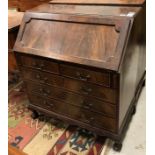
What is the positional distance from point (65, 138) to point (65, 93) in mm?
432

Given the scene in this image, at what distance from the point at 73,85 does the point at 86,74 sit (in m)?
0.16

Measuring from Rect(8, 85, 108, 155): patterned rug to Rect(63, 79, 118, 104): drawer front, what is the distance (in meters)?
0.48

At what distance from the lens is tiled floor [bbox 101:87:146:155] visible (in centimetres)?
152

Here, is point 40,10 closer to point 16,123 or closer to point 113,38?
point 113,38

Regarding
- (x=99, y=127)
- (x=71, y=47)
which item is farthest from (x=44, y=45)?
(x=99, y=127)

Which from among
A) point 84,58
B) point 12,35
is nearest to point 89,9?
point 84,58

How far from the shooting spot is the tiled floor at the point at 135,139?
1522 millimetres

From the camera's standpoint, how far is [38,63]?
147 centimetres

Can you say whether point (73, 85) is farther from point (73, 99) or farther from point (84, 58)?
point (84, 58)

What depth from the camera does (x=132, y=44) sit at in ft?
4.30

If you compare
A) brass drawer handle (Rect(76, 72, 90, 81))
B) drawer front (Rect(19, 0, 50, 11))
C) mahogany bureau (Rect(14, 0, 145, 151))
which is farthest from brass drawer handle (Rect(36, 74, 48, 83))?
drawer front (Rect(19, 0, 50, 11))

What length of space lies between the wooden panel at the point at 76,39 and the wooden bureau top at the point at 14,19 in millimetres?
347

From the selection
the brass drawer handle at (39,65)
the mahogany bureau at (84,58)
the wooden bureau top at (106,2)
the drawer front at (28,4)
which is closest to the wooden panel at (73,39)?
the mahogany bureau at (84,58)
